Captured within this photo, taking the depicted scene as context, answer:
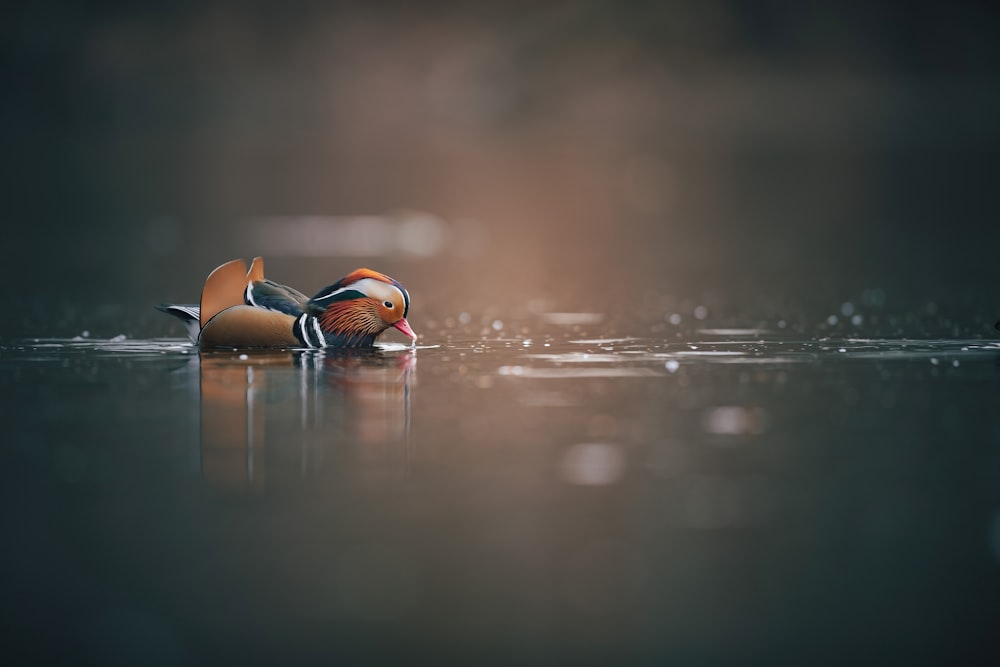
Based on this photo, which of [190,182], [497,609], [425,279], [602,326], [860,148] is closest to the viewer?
[497,609]

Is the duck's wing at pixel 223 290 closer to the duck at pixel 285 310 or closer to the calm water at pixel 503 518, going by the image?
the duck at pixel 285 310

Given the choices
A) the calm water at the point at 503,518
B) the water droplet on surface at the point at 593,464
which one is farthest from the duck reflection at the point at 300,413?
the water droplet on surface at the point at 593,464

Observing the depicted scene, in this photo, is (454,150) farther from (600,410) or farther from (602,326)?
(600,410)

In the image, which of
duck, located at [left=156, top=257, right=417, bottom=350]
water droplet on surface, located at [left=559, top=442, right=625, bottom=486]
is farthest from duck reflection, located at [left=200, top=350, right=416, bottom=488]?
water droplet on surface, located at [left=559, top=442, right=625, bottom=486]

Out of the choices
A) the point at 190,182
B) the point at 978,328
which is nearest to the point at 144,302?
the point at 978,328

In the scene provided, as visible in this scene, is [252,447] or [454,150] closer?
[252,447]
